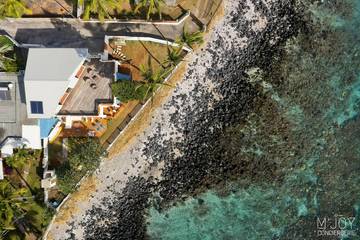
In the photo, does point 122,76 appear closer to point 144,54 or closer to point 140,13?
point 144,54

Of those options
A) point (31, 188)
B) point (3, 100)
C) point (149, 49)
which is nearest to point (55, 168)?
point (31, 188)

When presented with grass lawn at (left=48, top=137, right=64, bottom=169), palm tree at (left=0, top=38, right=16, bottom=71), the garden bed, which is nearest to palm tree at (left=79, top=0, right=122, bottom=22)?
the garden bed

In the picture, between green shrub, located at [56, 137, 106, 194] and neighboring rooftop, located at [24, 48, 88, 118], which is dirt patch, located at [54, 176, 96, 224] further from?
neighboring rooftop, located at [24, 48, 88, 118]

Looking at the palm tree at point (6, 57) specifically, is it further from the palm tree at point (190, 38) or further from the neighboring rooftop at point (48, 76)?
the palm tree at point (190, 38)

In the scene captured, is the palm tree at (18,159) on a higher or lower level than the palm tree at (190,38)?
lower

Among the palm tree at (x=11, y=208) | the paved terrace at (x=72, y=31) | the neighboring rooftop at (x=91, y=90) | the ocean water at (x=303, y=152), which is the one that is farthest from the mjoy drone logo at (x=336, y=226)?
the palm tree at (x=11, y=208)
